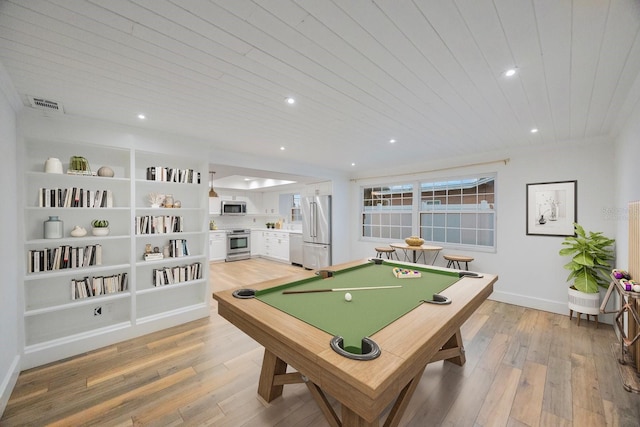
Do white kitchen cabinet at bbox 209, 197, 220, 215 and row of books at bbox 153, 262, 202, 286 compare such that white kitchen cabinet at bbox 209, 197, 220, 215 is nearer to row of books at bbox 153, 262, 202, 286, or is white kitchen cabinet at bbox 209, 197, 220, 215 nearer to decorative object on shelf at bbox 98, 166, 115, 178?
row of books at bbox 153, 262, 202, 286

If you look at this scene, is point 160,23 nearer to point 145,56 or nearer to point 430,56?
point 145,56

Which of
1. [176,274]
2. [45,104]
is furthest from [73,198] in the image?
[176,274]

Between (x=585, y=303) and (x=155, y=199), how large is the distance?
18.2 feet

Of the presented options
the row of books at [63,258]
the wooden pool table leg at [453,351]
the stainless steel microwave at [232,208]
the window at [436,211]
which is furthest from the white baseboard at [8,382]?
the stainless steel microwave at [232,208]

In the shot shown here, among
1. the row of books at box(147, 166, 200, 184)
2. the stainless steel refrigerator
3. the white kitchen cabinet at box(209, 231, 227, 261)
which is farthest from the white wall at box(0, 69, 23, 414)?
the white kitchen cabinet at box(209, 231, 227, 261)

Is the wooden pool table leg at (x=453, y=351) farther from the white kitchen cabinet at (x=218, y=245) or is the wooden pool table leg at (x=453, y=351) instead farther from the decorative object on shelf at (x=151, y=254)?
the white kitchen cabinet at (x=218, y=245)

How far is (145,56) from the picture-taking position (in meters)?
1.58

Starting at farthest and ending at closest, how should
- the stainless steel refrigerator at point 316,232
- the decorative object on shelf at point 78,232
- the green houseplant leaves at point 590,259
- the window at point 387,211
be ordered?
the stainless steel refrigerator at point 316,232 < the window at point 387,211 < the green houseplant leaves at point 590,259 < the decorative object on shelf at point 78,232

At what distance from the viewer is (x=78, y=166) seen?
265cm

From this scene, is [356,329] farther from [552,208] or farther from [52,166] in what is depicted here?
[552,208]

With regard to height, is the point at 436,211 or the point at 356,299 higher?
the point at 436,211

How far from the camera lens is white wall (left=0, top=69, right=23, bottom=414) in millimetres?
1899

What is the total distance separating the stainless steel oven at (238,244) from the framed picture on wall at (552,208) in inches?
267

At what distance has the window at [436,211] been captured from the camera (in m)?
4.36
